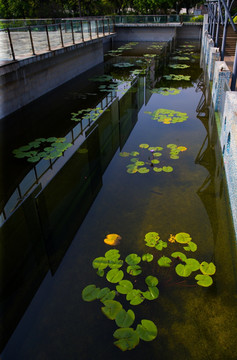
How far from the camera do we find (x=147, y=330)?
299 centimetres

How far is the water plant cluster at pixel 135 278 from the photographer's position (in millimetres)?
3000

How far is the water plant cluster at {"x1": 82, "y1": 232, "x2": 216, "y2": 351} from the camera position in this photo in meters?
3.00

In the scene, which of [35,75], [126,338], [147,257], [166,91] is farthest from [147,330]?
[166,91]

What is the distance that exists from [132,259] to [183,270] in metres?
0.71

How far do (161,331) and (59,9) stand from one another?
44.0 metres

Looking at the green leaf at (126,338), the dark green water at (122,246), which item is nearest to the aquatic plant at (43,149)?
the dark green water at (122,246)

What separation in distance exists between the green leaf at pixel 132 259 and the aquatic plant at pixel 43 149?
3.68 metres

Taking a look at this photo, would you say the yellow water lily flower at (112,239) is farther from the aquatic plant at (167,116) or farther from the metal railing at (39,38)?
the metal railing at (39,38)

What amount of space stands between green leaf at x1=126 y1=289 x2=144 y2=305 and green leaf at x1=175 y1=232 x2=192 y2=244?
1085 mm

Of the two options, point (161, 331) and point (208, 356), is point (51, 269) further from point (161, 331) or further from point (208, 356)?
point (208, 356)

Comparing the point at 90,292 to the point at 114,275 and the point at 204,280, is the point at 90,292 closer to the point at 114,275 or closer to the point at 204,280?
the point at 114,275

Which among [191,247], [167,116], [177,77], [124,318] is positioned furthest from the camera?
[177,77]

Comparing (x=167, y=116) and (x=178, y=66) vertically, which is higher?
(x=178, y=66)

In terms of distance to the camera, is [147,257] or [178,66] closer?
[147,257]
